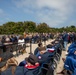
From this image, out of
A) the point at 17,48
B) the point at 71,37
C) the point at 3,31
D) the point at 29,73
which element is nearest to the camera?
the point at 29,73

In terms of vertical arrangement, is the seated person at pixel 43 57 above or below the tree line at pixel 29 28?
below

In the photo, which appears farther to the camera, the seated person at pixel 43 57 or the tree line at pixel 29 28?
the tree line at pixel 29 28

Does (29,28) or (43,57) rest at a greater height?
(29,28)

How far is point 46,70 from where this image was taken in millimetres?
5496

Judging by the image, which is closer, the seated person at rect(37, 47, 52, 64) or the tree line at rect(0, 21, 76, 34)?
the seated person at rect(37, 47, 52, 64)

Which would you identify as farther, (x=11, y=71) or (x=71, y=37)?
(x=71, y=37)

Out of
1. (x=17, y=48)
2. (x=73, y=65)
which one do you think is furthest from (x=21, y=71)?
(x=17, y=48)

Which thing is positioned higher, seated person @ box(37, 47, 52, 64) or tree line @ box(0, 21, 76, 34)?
tree line @ box(0, 21, 76, 34)

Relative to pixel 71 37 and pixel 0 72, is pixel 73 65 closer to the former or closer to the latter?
A: pixel 0 72

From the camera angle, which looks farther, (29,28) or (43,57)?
(29,28)

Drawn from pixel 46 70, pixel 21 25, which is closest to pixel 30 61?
pixel 46 70

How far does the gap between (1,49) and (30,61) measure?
5.53 metres

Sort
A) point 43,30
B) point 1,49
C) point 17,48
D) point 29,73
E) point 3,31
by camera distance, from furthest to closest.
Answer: point 43,30 → point 3,31 → point 17,48 → point 1,49 → point 29,73

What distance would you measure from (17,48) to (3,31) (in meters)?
67.2
